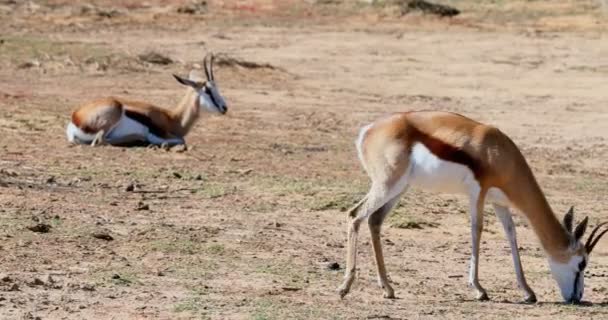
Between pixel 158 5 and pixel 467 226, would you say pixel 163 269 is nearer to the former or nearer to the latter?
pixel 467 226

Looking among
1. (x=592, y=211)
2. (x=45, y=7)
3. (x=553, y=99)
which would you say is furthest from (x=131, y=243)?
(x=45, y=7)

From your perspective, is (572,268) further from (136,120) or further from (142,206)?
(136,120)

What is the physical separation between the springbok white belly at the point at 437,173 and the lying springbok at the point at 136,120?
281 inches

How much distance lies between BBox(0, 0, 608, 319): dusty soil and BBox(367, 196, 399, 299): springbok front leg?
0.09 metres

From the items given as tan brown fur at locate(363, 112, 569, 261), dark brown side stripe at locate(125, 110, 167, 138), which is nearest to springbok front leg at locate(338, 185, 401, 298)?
tan brown fur at locate(363, 112, 569, 261)

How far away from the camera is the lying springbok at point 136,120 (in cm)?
1542

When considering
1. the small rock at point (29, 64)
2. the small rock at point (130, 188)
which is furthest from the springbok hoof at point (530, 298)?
the small rock at point (29, 64)

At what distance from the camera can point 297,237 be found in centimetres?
1078

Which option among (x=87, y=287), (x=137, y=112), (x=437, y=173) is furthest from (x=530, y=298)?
(x=137, y=112)

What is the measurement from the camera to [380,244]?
9.09 m

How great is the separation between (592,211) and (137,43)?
1529 cm

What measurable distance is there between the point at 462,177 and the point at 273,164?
19.5 ft

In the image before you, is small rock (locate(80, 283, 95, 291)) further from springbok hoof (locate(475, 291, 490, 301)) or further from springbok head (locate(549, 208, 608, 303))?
springbok head (locate(549, 208, 608, 303))

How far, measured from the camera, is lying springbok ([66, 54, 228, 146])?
15.4 metres
